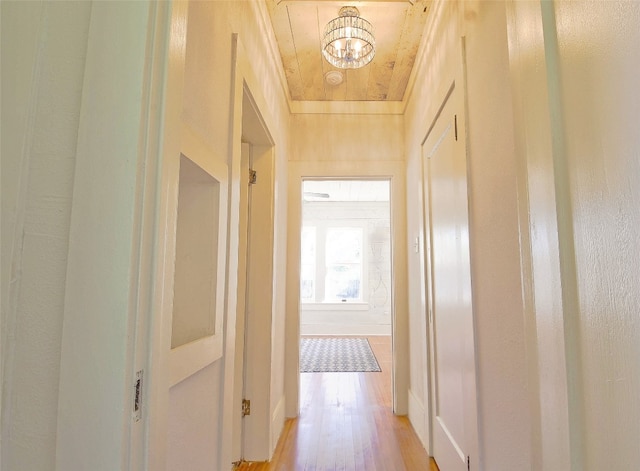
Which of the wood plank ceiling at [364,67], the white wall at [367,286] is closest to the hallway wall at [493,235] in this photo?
the wood plank ceiling at [364,67]

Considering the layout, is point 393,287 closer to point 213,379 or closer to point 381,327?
point 213,379

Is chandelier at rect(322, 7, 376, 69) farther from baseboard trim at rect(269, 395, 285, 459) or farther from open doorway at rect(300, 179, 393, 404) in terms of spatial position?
open doorway at rect(300, 179, 393, 404)

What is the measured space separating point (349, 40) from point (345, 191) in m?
4.36

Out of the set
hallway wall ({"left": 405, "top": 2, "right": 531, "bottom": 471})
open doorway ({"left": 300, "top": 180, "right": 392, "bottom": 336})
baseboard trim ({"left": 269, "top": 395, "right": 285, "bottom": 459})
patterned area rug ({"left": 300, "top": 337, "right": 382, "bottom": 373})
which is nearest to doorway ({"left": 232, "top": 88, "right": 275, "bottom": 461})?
baseboard trim ({"left": 269, "top": 395, "right": 285, "bottom": 459})

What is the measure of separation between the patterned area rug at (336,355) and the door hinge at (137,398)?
13.0ft

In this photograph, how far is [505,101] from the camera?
1168 millimetres

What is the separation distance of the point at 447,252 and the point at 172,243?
1519mm

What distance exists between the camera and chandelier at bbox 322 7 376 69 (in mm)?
1939

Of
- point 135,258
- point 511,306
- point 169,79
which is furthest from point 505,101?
point 135,258

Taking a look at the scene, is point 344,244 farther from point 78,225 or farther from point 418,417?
point 78,225

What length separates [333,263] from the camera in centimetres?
716

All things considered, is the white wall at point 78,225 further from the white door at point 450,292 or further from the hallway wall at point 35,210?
the white door at point 450,292

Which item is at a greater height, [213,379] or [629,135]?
[629,135]

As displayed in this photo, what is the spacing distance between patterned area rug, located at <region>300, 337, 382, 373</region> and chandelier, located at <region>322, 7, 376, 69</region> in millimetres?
3424
